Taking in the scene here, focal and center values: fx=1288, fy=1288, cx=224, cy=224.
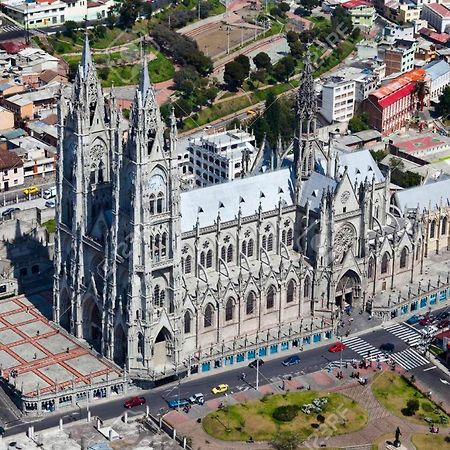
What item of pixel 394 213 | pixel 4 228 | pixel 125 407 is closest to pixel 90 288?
pixel 125 407

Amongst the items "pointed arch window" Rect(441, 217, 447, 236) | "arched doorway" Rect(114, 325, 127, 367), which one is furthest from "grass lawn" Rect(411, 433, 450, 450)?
"pointed arch window" Rect(441, 217, 447, 236)

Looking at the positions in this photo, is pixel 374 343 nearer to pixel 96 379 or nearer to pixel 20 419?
pixel 96 379

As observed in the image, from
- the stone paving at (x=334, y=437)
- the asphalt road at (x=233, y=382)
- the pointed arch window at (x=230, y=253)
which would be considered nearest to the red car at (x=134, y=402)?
the asphalt road at (x=233, y=382)

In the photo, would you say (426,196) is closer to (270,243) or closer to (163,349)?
(270,243)

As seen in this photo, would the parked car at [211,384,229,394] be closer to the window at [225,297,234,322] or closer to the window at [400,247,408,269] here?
the window at [225,297,234,322]

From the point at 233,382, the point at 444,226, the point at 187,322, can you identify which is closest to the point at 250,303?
the point at 187,322
